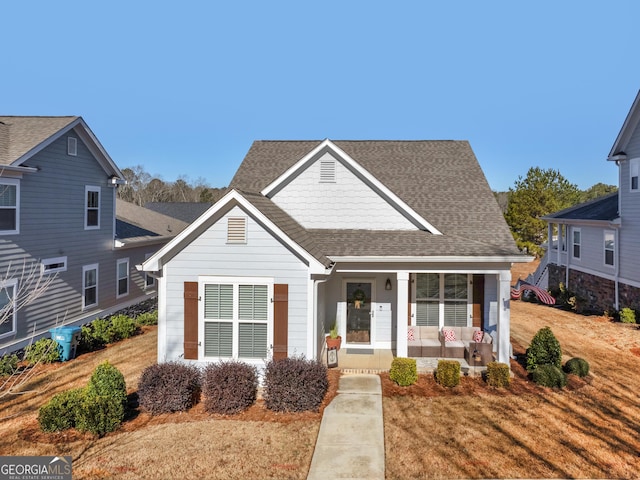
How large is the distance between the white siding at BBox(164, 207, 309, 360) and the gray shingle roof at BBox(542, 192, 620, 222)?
56.6ft

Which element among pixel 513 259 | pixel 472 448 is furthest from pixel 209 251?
pixel 513 259

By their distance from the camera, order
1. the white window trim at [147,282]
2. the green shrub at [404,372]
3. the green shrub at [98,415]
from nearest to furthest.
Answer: the green shrub at [98,415]
the green shrub at [404,372]
the white window trim at [147,282]

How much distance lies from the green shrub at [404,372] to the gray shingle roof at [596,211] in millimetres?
15009

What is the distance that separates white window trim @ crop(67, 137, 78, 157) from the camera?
52.6 feet

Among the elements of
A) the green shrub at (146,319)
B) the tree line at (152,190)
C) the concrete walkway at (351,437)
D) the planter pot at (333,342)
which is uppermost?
the tree line at (152,190)

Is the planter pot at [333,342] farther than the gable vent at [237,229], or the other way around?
the planter pot at [333,342]

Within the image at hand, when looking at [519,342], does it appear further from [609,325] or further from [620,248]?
[620,248]

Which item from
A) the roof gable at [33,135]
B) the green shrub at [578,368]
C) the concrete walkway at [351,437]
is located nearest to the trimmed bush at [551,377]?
the green shrub at [578,368]

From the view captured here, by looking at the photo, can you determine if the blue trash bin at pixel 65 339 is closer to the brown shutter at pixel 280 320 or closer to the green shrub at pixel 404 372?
the brown shutter at pixel 280 320

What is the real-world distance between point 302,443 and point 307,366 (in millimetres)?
1818

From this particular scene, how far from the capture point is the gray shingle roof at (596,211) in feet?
67.1

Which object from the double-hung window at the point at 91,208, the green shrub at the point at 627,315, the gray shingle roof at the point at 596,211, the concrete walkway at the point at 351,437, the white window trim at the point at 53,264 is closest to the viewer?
the concrete walkway at the point at 351,437

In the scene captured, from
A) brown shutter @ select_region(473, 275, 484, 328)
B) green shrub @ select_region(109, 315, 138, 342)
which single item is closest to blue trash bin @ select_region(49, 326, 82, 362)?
green shrub @ select_region(109, 315, 138, 342)

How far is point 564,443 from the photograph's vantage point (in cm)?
765
